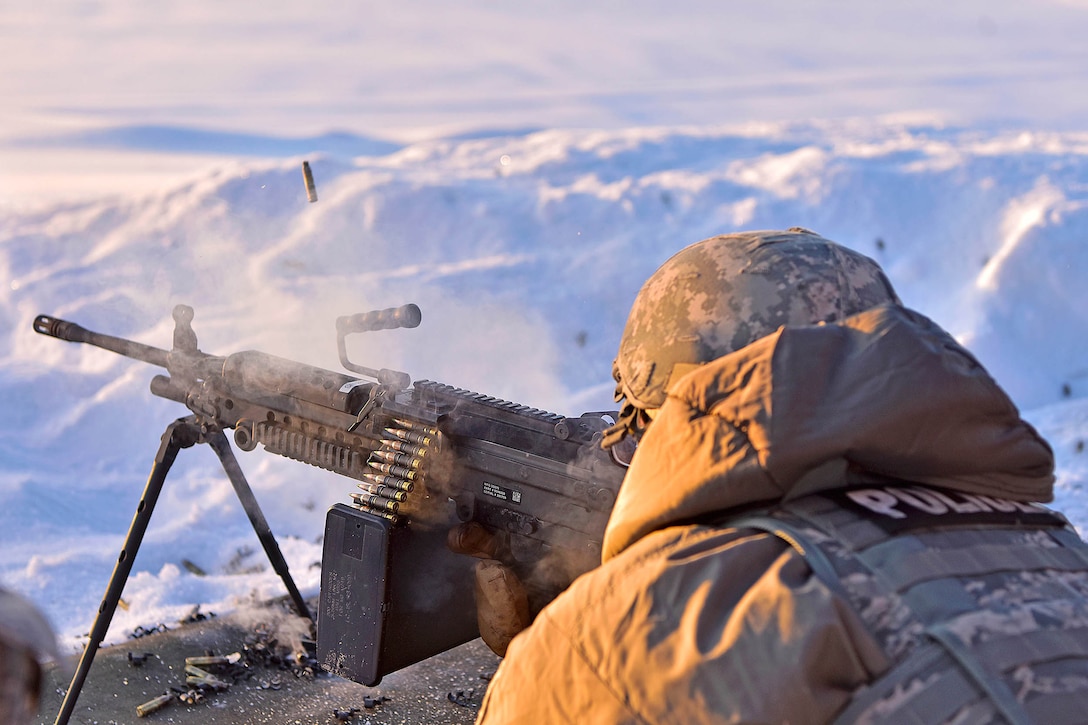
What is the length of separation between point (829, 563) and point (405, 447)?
2.66m

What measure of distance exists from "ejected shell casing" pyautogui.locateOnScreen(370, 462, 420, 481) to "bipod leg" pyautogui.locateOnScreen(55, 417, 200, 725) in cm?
123

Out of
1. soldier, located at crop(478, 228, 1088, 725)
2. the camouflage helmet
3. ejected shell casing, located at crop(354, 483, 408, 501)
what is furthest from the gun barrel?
soldier, located at crop(478, 228, 1088, 725)

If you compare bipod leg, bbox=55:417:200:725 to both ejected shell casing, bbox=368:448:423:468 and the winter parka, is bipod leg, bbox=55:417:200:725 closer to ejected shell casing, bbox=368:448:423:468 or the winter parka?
ejected shell casing, bbox=368:448:423:468

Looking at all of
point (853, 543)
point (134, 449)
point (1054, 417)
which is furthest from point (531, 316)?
point (853, 543)

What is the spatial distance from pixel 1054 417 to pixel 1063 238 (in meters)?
3.96

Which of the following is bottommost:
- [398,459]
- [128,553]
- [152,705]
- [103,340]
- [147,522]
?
[152,705]

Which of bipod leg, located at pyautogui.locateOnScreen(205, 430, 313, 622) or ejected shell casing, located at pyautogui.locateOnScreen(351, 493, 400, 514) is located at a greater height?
ejected shell casing, located at pyautogui.locateOnScreen(351, 493, 400, 514)

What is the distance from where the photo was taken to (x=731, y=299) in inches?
96.6

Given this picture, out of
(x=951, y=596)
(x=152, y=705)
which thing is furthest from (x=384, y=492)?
(x=951, y=596)

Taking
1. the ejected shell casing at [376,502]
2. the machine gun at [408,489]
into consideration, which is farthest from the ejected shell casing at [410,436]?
the ejected shell casing at [376,502]

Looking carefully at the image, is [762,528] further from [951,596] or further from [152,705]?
[152,705]

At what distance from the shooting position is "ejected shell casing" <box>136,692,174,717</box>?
175 inches

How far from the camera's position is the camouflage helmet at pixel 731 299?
7.96ft

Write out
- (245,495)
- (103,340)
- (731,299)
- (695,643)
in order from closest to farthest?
1. (695,643)
2. (731,299)
3. (245,495)
4. (103,340)
